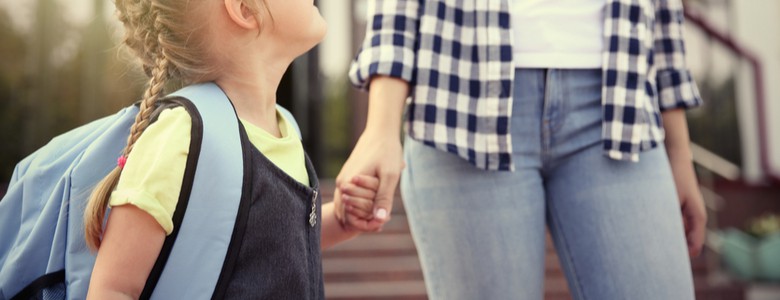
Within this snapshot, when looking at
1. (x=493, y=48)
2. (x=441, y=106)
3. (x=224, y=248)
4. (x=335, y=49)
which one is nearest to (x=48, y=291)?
(x=224, y=248)

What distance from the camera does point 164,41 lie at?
1005 mm

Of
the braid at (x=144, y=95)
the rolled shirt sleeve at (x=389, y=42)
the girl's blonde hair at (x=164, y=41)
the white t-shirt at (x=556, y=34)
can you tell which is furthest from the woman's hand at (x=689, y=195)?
the braid at (x=144, y=95)

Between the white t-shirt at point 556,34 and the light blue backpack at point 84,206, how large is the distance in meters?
0.54

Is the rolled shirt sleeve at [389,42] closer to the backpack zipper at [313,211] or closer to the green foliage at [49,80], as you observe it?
the backpack zipper at [313,211]

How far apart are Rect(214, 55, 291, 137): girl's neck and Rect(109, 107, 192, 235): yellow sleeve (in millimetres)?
145

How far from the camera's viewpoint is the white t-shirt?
123cm

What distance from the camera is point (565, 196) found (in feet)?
4.04

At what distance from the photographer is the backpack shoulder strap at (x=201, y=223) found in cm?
88

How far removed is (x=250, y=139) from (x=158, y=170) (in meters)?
0.16

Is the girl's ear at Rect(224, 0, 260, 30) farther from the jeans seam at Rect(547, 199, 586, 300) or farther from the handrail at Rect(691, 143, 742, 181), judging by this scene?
the handrail at Rect(691, 143, 742, 181)

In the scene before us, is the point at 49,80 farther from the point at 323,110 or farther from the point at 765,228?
the point at 765,228

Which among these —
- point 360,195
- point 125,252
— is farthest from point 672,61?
point 125,252

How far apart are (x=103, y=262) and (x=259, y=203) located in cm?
20

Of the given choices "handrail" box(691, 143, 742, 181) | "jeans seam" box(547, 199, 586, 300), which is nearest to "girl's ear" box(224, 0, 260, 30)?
"jeans seam" box(547, 199, 586, 300)
